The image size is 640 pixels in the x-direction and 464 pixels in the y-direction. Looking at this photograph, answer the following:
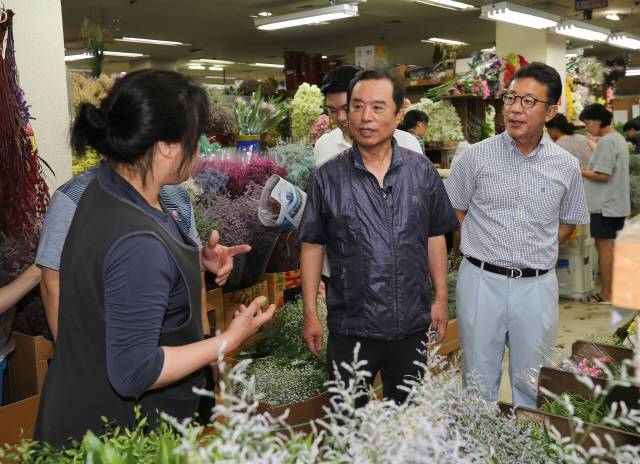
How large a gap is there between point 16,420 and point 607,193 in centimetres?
532

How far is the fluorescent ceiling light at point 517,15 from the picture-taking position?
628 centimetres

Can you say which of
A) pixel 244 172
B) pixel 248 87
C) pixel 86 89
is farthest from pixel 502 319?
pixel 248 87

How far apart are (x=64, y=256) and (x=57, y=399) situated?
304 millimetres

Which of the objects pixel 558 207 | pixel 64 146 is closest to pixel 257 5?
pixel 64 146

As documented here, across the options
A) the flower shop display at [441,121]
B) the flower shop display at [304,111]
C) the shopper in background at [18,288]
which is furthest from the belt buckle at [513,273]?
the flower shop display at [441,121]

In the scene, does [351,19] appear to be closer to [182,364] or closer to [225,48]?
[225,48]

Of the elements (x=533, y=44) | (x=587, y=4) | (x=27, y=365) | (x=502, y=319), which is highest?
(x=587, y=4)

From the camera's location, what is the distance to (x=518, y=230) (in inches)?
91.1

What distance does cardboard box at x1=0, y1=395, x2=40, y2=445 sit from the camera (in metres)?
2.01

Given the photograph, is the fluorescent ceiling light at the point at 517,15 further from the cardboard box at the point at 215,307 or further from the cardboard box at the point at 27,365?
the cardboard box at the point at 27,365

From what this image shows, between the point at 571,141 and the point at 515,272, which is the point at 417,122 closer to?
the point at 571,141

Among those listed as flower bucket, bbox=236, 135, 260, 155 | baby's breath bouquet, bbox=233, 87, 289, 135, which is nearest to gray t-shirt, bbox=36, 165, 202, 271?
flower bucket, bbox=236, 135, 260, 155

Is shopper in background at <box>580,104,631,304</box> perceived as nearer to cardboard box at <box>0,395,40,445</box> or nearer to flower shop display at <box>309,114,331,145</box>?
flower shop display at <box>309,114,331,145</box>

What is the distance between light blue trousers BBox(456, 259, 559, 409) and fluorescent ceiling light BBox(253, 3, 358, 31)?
191 inches
